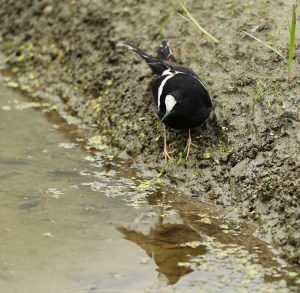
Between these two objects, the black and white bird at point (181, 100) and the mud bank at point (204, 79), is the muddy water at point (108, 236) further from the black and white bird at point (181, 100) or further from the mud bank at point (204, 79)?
the black and white bird at point (181, 100)

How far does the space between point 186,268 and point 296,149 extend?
1.50 meters

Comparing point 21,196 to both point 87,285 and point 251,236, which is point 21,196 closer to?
point 87,285

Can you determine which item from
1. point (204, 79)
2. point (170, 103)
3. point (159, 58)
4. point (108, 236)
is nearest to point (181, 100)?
point (170, 103)

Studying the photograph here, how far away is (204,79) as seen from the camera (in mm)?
7062

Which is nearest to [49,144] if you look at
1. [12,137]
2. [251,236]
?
[12,137]

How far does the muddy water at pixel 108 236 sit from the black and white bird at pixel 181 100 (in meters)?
0.59

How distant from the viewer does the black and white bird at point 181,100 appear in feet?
21.1

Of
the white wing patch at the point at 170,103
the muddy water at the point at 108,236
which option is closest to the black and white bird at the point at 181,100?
the white wing patch at the point at 170,103

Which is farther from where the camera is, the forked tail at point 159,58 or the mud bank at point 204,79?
the forked tail at point 159,58

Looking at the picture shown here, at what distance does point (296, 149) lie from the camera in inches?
233

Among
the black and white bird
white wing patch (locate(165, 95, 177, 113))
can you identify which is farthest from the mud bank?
white wing patch (locate(165, 95, 177, 113))

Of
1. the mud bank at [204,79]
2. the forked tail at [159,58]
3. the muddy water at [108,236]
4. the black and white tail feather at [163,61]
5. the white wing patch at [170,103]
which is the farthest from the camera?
the forked tail at [159,58]

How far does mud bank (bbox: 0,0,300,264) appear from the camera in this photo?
594 centimetres

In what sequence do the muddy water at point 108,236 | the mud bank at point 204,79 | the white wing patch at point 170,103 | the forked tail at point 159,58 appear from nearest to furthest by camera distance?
the muddy water at point 108,236
the mud bank at point 204,79
the white wing patch at point 170,103
the forked tail at point 159,58
